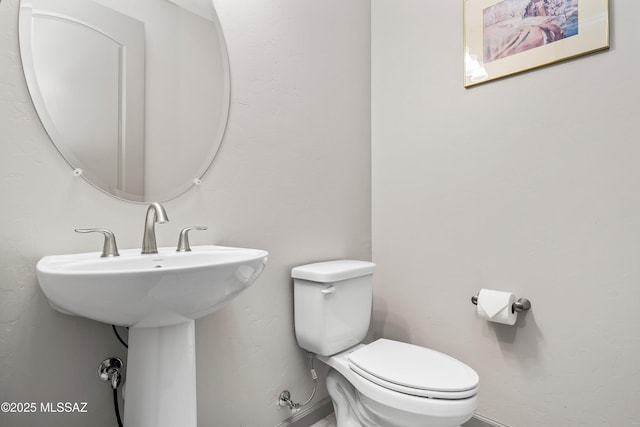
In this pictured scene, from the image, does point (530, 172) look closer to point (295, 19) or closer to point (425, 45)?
point (425, 45)

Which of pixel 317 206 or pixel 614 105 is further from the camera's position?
pixel 317 206

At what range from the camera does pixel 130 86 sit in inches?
41.3

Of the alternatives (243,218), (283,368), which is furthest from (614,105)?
(283,368)

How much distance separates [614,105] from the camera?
115 centimetres

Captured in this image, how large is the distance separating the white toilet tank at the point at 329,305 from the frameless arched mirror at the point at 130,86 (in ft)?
1.94

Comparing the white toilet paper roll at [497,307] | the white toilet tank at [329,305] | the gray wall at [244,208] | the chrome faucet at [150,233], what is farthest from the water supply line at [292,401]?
the chrome faucet at [150,233]

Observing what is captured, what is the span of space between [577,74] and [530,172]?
37cm

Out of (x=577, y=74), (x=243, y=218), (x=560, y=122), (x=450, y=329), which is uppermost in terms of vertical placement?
(x=577, y=74)

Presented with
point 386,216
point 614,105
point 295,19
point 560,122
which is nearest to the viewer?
point 614,105

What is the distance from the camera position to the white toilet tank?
4.34 feet

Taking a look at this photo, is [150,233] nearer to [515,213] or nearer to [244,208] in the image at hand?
[244,208]

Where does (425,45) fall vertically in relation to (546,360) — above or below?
above

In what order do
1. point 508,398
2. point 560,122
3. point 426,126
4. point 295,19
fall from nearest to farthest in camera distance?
point 560,122 < point 508,398 < point 295,19 < point 426,126

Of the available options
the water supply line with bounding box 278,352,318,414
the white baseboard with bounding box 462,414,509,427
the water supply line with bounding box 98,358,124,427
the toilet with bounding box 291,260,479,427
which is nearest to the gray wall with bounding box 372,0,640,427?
the white baseboard with bounding box 462,414,509,427
